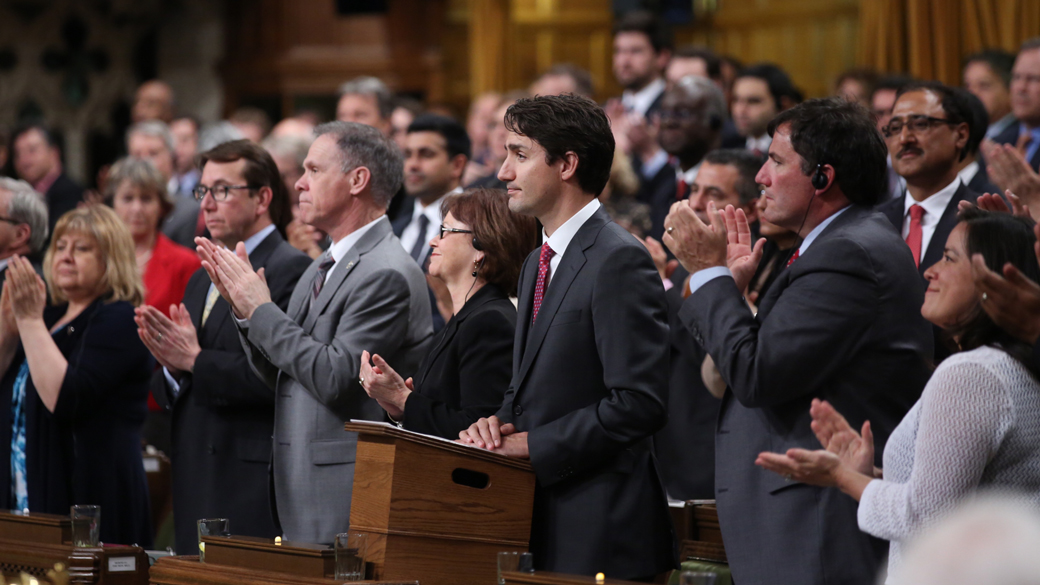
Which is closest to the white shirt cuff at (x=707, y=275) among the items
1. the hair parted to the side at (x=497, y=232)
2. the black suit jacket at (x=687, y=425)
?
the hair parted to the side at (x=497, y=232)

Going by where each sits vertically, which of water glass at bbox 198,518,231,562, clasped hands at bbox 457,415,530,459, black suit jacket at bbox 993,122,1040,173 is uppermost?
black suit jacket at bbox 993,122,1040,173

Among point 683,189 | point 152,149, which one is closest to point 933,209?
point 683,189

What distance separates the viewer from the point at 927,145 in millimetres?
3734

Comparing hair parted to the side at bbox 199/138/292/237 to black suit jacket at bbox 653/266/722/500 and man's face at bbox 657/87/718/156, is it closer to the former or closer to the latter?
black suit jacket at bbox 653/266/722/500

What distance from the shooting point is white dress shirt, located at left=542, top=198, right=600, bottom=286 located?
2770mm

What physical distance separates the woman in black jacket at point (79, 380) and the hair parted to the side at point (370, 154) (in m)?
0.93

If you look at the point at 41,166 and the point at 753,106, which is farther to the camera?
the point at 41,166

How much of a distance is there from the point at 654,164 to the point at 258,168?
2.51 m

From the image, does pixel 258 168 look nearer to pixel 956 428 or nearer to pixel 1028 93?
pixel 956 428

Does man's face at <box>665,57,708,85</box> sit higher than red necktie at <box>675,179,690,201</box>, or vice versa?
man's face at <box>665,57,708,85</box>

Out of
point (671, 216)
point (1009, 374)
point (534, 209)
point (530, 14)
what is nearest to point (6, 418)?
point (534, 209)

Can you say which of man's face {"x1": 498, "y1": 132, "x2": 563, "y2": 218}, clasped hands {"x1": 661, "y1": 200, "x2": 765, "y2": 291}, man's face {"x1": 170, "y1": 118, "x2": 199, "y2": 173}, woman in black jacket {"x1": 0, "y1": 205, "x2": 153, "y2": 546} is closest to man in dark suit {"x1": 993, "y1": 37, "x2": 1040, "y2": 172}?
clasped hands {"x1": 661, "y1": 200, "x2": 765, "y2": 291}

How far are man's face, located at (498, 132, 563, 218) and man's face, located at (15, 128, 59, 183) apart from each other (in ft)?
16.8

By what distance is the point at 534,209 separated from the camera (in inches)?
109
